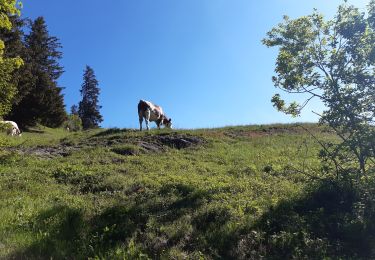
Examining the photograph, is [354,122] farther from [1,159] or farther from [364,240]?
[1,159]

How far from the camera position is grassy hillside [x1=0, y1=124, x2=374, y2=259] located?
8727mm

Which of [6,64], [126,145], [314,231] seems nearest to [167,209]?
[314,231]

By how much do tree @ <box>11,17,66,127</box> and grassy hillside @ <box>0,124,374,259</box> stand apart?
76.4 ft

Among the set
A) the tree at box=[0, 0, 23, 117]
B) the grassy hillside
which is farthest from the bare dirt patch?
the tree at box=[0, 0, 23, 117]

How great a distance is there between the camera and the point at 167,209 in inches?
419

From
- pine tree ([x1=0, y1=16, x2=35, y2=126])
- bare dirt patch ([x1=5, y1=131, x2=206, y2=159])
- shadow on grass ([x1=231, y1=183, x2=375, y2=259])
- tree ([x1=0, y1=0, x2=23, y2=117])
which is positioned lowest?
shadow on grass ([x1=231, y1=183, x2=375, y2=259])

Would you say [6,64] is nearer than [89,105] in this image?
Yes

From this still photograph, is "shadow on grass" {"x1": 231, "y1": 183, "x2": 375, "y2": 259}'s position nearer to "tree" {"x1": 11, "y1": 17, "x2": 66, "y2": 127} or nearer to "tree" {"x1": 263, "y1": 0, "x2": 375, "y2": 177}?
"tree" {"x1": 263, "y1": 0, "x2": 375, "y2": 177}

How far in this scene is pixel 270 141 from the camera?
22719mm

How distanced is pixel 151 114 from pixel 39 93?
654 inches

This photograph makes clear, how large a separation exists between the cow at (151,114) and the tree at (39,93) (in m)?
11.7

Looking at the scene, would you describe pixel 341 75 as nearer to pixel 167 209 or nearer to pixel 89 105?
pixel 167 209

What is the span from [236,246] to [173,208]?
2287 mm

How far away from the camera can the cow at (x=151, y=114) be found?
2798cm
